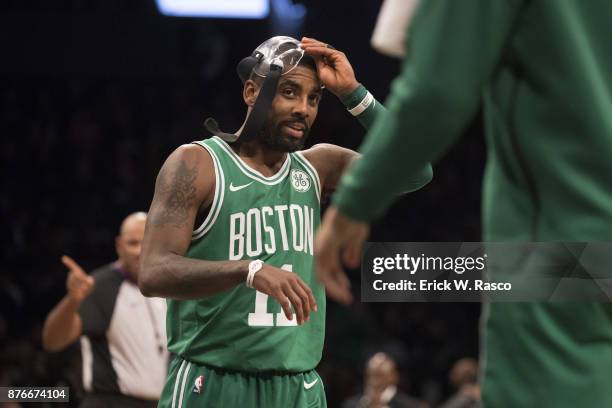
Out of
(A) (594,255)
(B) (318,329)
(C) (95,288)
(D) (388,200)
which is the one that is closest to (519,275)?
(A) (594,255)

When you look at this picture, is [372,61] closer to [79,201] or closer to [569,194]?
[79,201]

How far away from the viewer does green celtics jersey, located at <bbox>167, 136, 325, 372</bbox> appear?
12.0 feet

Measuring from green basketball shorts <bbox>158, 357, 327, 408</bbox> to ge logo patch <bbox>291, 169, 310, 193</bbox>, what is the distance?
702 mm

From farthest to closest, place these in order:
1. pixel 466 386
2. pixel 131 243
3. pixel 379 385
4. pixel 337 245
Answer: pixel 466 386 < pixel 379 385 < pixel 131 243 < pixel 337 245

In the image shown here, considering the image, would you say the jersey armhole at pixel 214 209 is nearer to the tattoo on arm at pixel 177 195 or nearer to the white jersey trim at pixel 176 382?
the tattoo on arm at pixel 177 195

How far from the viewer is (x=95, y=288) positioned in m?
6.55

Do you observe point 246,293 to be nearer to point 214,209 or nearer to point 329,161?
point 214,209

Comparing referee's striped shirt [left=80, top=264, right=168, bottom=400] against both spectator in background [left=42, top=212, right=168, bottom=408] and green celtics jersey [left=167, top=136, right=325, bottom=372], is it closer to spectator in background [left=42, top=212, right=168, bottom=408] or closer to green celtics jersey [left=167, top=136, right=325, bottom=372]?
spectator in background [left=42, top=212, right=168, bottom=408]

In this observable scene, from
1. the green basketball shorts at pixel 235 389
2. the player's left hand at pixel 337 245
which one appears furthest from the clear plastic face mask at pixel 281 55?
the player's left hand at pixel 337 245

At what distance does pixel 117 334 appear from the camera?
21.0 ft

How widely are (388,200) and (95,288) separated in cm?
487

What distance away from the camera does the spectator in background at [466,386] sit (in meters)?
9.68

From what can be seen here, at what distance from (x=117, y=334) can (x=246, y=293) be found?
9.59 feet

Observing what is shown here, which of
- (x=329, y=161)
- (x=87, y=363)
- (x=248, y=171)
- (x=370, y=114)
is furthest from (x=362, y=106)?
(x=87, y=363)
